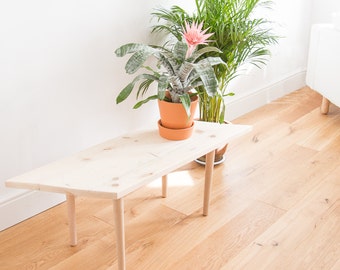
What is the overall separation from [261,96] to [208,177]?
145 centimetres

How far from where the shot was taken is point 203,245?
177 cm

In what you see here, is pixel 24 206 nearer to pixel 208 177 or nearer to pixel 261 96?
pixel 208 177

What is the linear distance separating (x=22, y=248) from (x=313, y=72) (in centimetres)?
213

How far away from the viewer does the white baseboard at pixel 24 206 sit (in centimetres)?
184

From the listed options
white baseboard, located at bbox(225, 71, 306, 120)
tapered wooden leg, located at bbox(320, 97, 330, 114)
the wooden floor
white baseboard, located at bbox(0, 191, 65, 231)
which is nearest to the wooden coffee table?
the wooden floor

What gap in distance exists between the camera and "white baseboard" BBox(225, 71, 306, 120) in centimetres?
291

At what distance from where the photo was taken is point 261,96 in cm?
315

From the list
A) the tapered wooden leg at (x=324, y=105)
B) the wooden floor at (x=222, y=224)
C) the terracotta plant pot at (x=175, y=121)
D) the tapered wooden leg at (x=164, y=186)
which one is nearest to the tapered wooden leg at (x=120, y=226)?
the wooden floor at (x=222, y=224)

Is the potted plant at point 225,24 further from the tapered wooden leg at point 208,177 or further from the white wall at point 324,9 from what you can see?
the white wall at point 324,9

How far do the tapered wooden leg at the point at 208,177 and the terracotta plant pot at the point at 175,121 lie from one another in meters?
0.14

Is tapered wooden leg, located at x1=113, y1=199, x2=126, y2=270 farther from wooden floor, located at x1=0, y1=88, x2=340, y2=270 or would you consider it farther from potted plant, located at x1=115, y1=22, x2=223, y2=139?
potted plant, located at x1=115, y1=22, x2=223, y2=139

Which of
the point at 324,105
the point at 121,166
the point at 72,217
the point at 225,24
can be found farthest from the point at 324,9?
the point at 72,217

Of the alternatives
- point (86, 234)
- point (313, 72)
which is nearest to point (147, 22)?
point (86, 234)

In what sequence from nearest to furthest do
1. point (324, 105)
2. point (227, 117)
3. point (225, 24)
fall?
point (225, 24) < point (227, 117) < point (324, 105)
